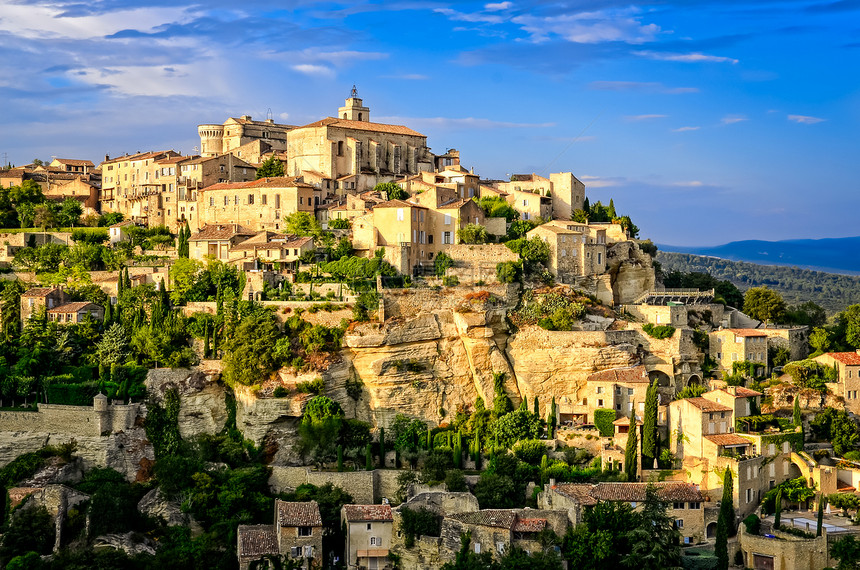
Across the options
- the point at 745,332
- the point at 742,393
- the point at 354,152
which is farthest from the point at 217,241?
the point at 742,393

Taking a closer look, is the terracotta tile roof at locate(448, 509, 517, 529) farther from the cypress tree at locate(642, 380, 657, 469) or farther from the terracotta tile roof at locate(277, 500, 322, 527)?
the cypress tree at locate(642, 380, 657, 469)

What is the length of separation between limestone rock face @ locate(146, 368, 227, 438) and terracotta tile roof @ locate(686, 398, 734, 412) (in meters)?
20.1

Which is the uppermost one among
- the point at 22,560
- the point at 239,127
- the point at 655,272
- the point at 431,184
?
the point at 239,127

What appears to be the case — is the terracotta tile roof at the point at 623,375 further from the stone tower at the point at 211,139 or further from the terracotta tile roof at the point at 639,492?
the stone tower at the point at 211,139

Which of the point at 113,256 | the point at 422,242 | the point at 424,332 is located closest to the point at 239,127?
the point at 113,256

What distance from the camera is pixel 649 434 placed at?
1764 inches

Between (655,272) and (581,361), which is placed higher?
(655,272)

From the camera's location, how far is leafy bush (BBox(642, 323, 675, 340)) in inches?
1964

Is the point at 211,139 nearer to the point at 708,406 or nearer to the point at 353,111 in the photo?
the point at 353,111

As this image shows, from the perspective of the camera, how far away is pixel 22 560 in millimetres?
38531

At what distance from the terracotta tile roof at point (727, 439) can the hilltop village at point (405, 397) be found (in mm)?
160

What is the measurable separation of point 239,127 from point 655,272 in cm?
2954

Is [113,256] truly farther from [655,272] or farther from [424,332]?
[655,272]

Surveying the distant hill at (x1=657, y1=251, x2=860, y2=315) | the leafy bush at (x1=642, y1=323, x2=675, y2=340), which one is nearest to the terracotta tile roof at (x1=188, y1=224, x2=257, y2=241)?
the leafy bush at (x1=642, y1=323, x2=675, y2=340)
